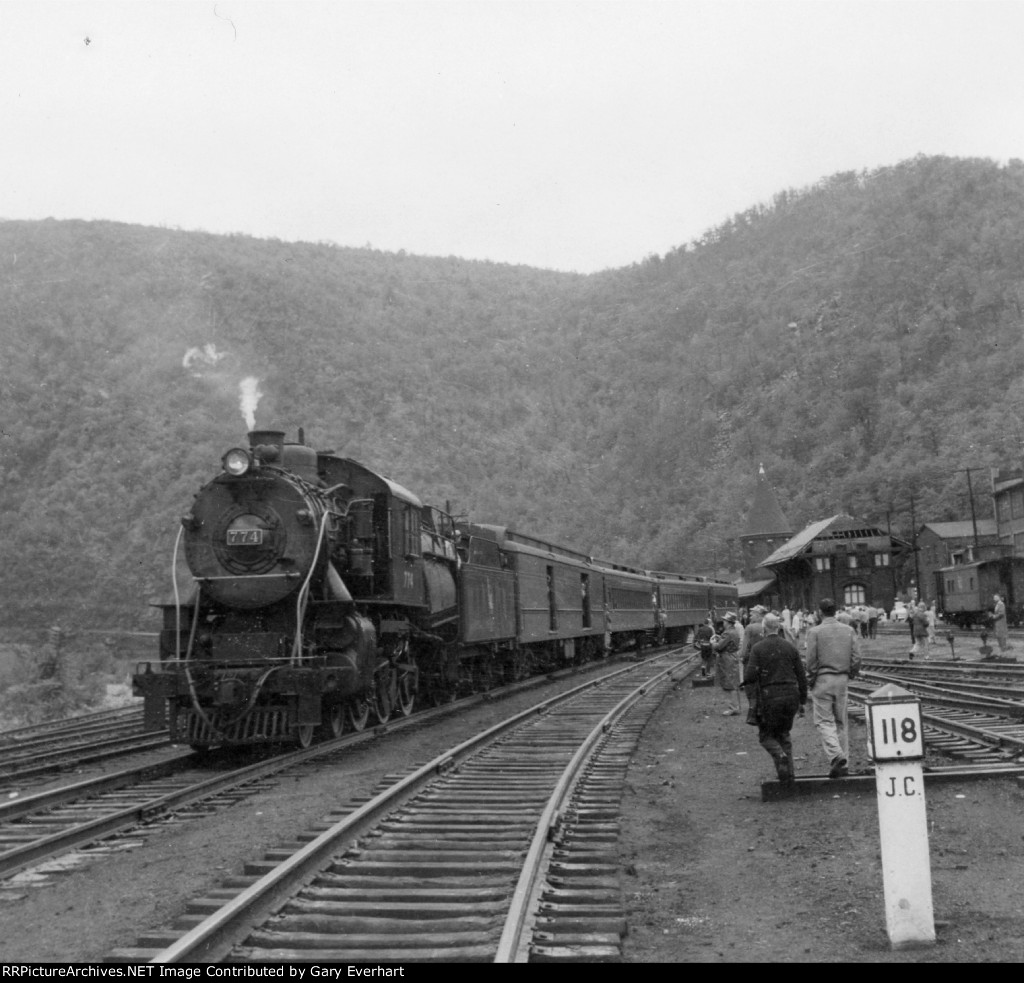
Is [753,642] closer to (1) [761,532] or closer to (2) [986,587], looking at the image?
(2) [986,587]

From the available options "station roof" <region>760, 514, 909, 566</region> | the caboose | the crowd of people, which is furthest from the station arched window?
the crowd of people

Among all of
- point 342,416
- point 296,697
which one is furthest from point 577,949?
point 342,416

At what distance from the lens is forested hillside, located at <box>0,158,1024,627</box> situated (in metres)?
66.5

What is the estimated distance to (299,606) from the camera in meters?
12.0

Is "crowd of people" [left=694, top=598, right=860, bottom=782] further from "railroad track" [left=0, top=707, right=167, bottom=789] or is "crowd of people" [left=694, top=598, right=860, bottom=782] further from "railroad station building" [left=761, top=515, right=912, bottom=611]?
"railroad station building" [left=761, top=515, right=912, bottom=611]

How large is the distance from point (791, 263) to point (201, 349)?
7004cm

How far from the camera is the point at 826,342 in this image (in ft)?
344

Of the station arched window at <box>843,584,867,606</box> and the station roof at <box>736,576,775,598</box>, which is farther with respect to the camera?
the station roof at <box>736,576,775,598</box>

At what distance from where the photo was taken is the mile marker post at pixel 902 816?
5.00m

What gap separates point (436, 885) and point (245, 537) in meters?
6.93

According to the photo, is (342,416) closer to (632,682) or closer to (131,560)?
(131,560)

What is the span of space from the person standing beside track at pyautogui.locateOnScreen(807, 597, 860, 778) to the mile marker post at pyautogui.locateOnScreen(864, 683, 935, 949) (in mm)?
3801

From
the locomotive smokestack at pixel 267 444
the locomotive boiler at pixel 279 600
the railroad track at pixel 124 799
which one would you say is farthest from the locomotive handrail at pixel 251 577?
the railroad track at pixel 124 799

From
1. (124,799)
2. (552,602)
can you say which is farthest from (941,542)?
(124,799)
